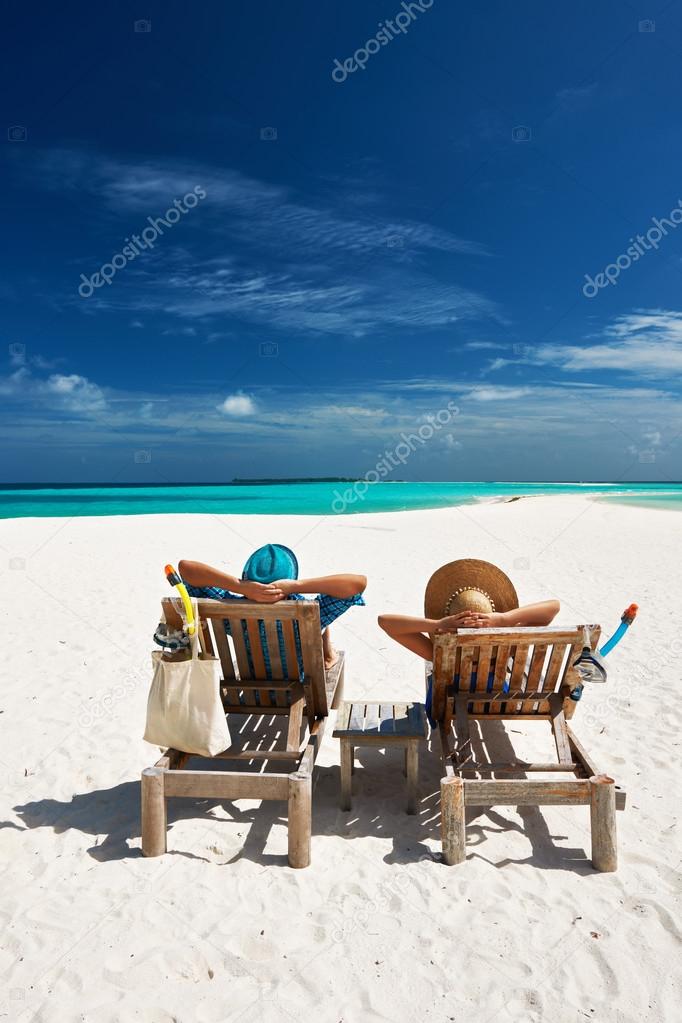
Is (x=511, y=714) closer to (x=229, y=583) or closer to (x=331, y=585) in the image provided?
(x=331, y=585)

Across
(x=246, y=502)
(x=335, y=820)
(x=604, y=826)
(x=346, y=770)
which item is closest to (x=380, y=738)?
(x=346, y=770)

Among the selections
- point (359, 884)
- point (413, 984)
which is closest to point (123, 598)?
point (359, 884)

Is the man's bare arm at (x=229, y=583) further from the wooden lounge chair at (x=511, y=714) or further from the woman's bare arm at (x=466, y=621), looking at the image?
the wooden lounge chair at (x=511, y=714)

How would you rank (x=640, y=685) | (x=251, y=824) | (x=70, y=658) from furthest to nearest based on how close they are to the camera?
(x=70, y=658) → (x=640, y=685) → (x=251, y=824)

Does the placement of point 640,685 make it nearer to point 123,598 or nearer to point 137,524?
point 123,598

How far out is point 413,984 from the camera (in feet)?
8.10

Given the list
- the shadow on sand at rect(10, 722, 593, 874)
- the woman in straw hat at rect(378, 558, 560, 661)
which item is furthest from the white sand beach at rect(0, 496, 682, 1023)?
the woman in straw hat at rect(378, 558, 560, 661)

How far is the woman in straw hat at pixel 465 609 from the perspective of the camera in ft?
11.8

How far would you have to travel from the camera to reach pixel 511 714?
3957mm

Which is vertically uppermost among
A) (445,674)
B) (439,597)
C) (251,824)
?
(439,597)

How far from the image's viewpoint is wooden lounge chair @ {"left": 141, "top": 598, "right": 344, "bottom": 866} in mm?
3230

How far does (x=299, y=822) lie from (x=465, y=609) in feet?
4.78

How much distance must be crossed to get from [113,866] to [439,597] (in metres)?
2.31

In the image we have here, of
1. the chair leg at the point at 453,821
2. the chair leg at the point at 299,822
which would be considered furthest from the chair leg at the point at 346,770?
the chair leg at the point at 453,821
